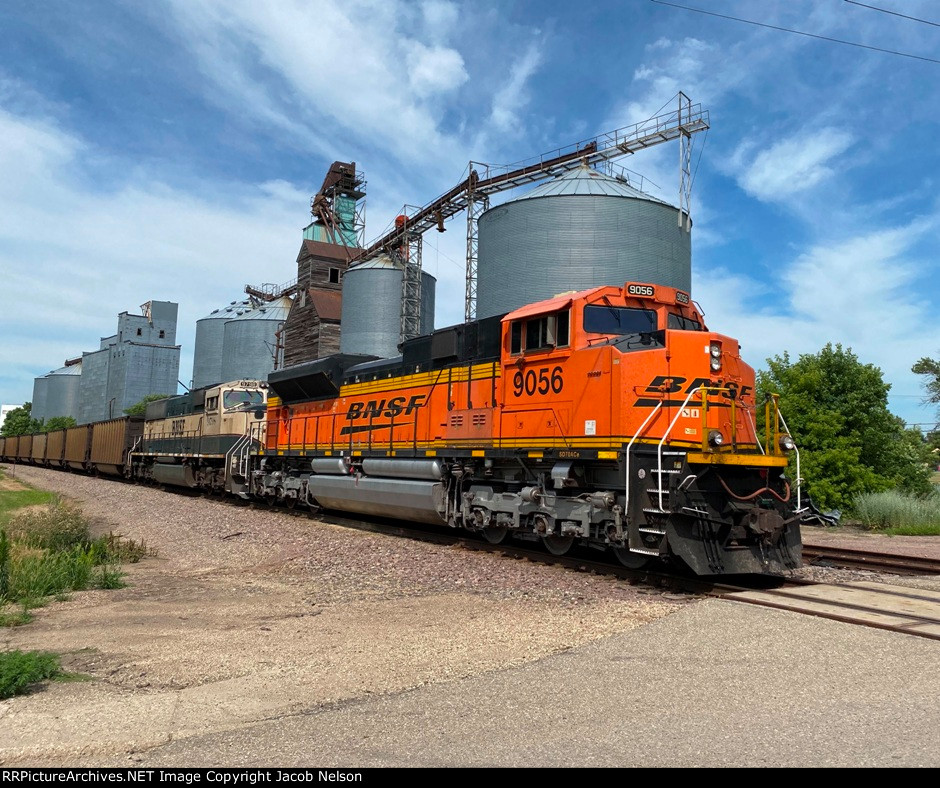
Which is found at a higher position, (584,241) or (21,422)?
(584,241)

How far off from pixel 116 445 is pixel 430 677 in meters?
31.7

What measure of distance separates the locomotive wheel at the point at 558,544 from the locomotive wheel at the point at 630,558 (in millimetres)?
807

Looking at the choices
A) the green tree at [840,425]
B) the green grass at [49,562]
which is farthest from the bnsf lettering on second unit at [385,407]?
the green tree at [840,425]

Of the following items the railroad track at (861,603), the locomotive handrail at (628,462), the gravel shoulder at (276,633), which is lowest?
the gravel shoulder at (276,633)

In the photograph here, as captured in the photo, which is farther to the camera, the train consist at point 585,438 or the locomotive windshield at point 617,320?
the locomotive windshield at point 617,320

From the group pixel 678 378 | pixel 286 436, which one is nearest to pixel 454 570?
pixel 678 378

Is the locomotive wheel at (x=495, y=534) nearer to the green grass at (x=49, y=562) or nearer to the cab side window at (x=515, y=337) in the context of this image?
the cab side window at (x=515, y=337)

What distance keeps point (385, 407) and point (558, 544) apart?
5.40 metres

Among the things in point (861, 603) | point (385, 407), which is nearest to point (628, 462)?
point (861, 603)

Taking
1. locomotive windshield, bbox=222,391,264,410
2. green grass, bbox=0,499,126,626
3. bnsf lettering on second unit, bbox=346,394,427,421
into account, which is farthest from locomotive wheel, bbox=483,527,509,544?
locomotive windshield, bbox=222,391,264,410

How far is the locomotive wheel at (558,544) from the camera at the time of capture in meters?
9.99

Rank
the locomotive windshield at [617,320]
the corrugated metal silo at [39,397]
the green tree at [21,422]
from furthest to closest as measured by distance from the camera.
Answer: the corrugated metal silo at [39,397] < the green tree at [21,422] < the locomotive windshield at [617,320]

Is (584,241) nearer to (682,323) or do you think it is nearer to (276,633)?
(682,323)

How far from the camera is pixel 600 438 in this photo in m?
8.93
